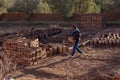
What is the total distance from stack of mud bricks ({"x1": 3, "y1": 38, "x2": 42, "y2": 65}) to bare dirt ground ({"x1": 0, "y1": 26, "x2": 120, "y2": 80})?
15.7 inches

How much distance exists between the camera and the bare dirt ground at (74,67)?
1109 cm

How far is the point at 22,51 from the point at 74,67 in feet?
7.37

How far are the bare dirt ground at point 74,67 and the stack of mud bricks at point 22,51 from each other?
0.41 meters

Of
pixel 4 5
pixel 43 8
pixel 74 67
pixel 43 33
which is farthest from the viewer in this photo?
pixel 4 5

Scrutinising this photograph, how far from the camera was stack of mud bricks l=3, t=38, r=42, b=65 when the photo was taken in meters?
12.7

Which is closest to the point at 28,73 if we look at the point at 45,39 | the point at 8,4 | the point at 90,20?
the point at 45,39

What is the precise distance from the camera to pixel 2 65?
741 centimetres

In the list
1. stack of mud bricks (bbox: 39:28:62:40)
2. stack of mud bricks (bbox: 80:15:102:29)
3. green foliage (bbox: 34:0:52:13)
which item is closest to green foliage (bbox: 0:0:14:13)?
green foliage (bbox: 34:0:52:13)

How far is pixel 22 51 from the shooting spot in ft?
42.1

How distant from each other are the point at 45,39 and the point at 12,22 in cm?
904

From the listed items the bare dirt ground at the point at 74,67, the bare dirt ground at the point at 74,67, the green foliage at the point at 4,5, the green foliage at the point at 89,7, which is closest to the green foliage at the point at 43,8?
the green foliage at the point at 89,7

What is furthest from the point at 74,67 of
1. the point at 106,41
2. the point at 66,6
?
the point at 66,6

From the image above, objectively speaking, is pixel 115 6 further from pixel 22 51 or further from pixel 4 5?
pixel 22 51

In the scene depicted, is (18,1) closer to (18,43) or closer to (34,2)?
(34,2)
